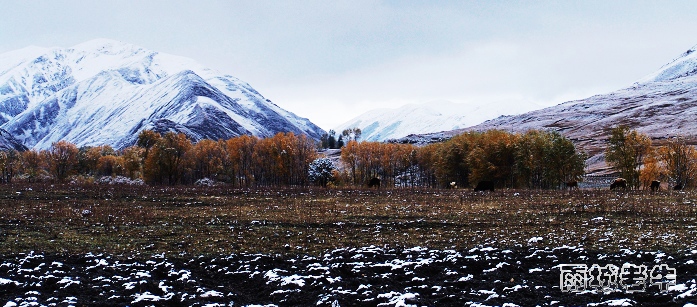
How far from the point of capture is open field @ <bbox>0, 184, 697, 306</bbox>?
15266mm

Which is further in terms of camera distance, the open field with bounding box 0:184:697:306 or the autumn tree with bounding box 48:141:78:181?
the autumn tree with bounding box 48:141:78:181

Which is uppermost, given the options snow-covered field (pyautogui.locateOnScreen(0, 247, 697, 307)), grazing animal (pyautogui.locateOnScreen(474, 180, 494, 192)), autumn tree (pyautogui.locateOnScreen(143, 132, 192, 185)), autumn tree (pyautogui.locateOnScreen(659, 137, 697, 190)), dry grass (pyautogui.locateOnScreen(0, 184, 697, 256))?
autumn tree (pyautogui.locateOnScreen(143, 132, 192, 185))

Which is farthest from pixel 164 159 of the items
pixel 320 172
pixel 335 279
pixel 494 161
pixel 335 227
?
pixel 335 279

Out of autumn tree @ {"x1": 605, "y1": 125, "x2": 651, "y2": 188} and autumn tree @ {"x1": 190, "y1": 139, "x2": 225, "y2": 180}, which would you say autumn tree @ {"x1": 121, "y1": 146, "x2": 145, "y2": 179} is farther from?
autumn tree @ {"x1": 605, "y1": 125, "x2": 651, "y2": 188}

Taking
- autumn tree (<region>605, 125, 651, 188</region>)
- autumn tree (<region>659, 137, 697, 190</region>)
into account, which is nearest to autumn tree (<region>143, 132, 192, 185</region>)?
autumn tree (<region>605, 125, 651, 188</region>)

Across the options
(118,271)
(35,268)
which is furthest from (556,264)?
(35,268)

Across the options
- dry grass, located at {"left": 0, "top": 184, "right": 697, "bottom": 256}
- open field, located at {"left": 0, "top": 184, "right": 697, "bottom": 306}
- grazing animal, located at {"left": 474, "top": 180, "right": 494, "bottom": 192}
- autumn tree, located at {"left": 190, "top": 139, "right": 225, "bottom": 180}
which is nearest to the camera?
open field, located at {"left": 0, "top": 184, "right": 697, "bottom": 306}

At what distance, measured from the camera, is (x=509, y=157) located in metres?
101

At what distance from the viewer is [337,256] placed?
2095cm

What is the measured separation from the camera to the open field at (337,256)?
1527 centimetres

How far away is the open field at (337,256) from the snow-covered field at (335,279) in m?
0.06

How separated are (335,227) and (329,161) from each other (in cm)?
8320

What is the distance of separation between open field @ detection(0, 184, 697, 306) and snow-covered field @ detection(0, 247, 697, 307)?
0.20 feet

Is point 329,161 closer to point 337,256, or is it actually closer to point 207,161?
point 207,161
